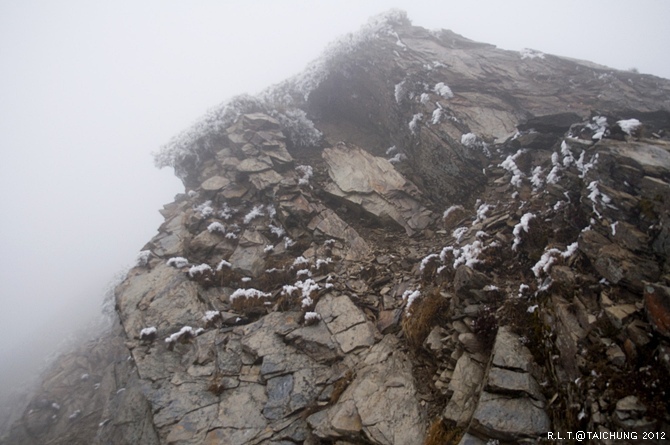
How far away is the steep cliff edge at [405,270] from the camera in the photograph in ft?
19.1

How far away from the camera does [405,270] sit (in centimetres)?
1105

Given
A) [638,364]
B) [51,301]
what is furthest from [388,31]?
[51,301]

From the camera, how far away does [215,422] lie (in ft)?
26.9

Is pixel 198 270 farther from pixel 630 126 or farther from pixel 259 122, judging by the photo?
pixel 630 126

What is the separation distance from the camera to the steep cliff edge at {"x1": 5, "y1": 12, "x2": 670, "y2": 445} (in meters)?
5.81

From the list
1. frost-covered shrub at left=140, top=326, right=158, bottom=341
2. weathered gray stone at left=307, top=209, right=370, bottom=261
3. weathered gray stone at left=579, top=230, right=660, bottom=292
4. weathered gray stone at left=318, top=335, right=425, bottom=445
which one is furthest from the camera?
weathered gray stone at left=307, top=209, right=370, bottom=261

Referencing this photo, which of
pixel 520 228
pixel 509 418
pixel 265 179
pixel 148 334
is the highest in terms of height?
pixel 265 179

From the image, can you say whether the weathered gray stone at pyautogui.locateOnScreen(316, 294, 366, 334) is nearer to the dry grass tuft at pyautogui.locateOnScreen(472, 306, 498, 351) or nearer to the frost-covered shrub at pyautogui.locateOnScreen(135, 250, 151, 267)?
the dry grass tuft at pyautogui.locateOnScreen(472, 306, 498, 351)

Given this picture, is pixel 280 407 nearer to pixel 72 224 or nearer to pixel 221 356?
pixel 221 356

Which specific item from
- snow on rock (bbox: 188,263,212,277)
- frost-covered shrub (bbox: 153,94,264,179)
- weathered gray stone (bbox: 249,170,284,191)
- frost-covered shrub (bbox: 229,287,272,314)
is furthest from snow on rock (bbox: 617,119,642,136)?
frost-covered shrub (bbox: 153,94,264,179)

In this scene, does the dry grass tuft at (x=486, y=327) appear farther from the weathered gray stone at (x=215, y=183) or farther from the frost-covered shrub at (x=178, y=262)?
the weathered gray stone at (x=215, y=183)

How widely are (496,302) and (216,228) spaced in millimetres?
11795

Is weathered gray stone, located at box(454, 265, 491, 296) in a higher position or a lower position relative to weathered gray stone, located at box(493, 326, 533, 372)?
higher

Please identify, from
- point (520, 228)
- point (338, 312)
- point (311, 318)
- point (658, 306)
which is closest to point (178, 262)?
point (311, 318)
